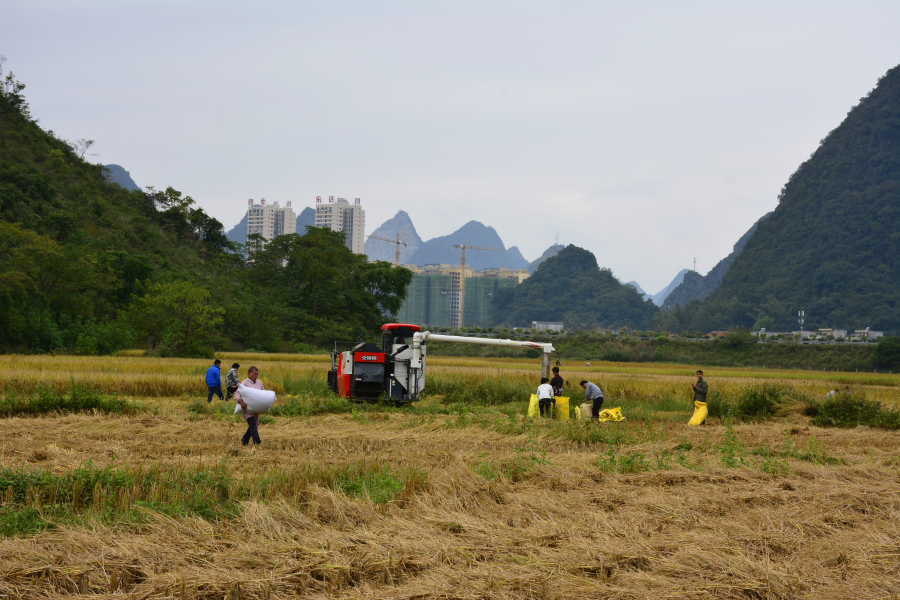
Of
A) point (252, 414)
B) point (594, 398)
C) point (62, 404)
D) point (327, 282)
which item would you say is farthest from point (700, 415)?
point (327, 282)

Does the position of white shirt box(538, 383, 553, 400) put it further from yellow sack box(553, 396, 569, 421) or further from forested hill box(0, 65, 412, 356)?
forested hill box(0, 65, 412, 356)

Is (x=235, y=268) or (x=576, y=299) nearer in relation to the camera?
(x=235, y=268)

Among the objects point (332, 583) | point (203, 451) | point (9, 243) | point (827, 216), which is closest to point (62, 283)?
point (9, 243)

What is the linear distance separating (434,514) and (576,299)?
14345 cm

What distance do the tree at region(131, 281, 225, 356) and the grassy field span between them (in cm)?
1987

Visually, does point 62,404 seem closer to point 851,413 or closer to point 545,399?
point 545,399

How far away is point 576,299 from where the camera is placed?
147m

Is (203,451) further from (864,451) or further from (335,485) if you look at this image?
(864,451)

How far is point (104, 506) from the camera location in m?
6.20

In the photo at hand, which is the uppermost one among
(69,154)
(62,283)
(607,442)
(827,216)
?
(827,216)

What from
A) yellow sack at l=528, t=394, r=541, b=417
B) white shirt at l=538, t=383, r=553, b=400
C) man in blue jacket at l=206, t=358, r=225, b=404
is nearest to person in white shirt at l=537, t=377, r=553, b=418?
white shirt at l=538, t=383, r=553, b=400

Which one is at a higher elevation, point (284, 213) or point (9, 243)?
point (284, 213)

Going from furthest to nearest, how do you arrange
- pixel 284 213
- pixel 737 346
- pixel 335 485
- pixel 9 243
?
pixel 284 213
pixel 737 346
pixel 9 243
pixel 335 485

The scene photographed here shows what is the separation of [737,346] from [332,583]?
214ft
